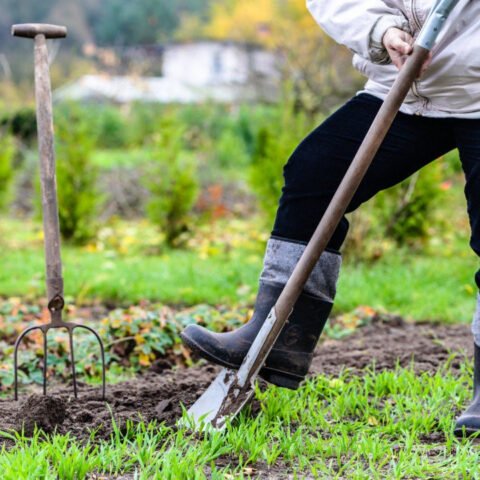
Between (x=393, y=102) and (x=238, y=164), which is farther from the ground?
(x=393, y=102)

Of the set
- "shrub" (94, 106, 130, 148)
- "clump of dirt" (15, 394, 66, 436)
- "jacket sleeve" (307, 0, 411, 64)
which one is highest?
"jacket sleeve" (307, 0, 411, 64)

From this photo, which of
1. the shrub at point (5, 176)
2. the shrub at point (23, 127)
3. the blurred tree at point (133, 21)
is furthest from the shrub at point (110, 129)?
the blurred tree at point (133, 21)

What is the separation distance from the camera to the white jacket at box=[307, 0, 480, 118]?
2629 millimetres

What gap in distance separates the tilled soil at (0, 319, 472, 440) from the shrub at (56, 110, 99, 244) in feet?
13.5

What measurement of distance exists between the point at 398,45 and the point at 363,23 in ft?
0.49

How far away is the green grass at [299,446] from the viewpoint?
241 cm

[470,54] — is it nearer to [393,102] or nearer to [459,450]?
[393,102]

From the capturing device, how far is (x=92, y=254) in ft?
25.3

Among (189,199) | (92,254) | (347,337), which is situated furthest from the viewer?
(189,199)

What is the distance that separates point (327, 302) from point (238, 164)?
12.0 m

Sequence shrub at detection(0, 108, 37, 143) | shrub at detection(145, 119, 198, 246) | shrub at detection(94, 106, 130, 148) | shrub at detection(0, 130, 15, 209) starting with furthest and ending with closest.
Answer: shrub at detection(94, 106, 130, 148), shrub at detection(0, 108, 37, 143), shrub at detection(0, 130, 15, 209), shrub at detection(145, 119, 198, 246)

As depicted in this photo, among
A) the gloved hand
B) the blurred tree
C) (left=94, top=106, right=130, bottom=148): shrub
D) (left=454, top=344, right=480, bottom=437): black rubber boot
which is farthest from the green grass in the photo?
the blurred tree

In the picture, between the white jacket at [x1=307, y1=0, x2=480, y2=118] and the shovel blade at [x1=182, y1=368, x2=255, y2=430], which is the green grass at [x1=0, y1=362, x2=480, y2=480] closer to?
the shovel blade at [x1=182, y1=368, x2=255, y2=430]

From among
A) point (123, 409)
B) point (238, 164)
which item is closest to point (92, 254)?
point (123, 409)
